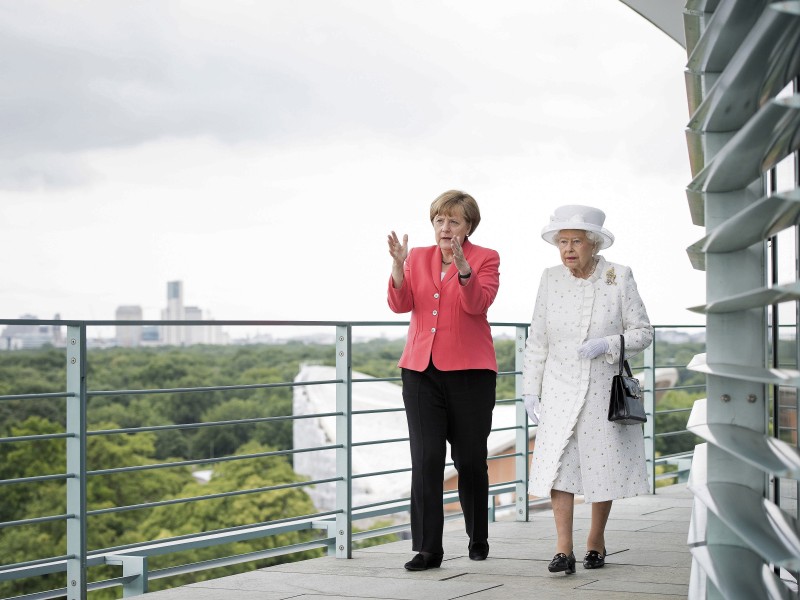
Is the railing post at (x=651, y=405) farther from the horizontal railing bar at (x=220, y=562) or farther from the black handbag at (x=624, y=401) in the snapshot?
the horizontal railing bar at (x=220, y=562)

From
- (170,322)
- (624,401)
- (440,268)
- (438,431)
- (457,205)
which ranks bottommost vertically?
(438,431)

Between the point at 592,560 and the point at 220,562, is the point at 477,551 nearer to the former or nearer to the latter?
the point at 592,560

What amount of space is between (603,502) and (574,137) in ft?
174

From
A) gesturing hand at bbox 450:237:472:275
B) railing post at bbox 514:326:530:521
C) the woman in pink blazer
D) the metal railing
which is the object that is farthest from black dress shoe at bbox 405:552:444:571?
railing post at bbox 514:326:530:521

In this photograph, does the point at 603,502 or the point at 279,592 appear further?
the point at 603,502

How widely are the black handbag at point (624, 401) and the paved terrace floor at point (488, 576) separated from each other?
0.60 meters

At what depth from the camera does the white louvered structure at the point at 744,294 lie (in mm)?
1024

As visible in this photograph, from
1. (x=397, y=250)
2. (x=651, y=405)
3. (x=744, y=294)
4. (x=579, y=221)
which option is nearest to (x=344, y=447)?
(x=397, y=250)

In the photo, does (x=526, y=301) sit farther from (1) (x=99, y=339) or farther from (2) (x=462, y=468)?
(2) (x=462, y=468)

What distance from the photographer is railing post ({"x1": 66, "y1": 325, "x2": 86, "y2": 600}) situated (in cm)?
387

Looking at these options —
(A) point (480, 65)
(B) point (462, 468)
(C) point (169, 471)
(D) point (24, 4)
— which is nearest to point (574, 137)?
(A) point (480, 65)

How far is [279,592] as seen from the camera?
4133 millimetres

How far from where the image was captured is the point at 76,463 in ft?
12.9

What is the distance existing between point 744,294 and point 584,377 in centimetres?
342
